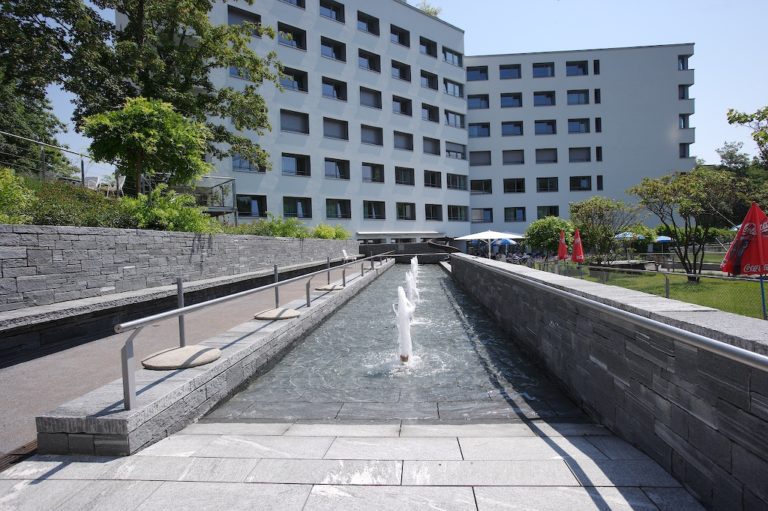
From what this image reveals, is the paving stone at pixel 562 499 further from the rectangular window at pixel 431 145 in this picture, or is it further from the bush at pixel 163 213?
the rectangular window at pixel 431 145

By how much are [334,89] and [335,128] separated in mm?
3384

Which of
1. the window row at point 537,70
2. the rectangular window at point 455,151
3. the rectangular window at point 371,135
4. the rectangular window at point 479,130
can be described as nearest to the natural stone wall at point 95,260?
the rectangular window at point 371,135

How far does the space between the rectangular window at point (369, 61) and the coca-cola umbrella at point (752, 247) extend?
107 ft

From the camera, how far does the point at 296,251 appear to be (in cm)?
1853

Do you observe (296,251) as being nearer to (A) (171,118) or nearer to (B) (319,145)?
(A) (171,118)

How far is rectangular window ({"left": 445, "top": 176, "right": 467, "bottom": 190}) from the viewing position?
43125 mm

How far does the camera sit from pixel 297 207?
107ft

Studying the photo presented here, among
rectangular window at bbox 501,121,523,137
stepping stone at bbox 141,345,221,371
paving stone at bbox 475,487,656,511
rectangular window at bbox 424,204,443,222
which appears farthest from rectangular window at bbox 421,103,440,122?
paving stone at bbox 475,487,656,511

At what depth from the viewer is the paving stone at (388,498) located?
2.38m

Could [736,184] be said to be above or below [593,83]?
below

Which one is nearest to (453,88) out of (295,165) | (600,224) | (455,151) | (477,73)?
(477,73)

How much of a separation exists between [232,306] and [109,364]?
4.48 meters

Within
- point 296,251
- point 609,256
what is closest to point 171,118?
point 296,251

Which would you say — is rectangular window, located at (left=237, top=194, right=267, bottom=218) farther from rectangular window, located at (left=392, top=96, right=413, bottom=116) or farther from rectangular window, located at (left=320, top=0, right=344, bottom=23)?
rectangular window, located at (left=320, top=0, right=344, bottom=23)
